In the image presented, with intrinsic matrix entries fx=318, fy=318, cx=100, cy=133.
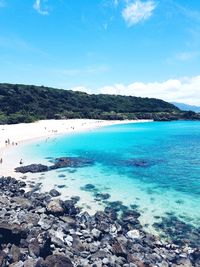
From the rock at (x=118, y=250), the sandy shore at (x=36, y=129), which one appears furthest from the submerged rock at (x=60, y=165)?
the rock at (x=118, y=250)

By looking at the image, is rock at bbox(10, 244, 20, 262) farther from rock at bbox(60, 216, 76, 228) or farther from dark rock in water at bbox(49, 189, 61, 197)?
dark rock in water at bbox(49, 189, 61, 197)

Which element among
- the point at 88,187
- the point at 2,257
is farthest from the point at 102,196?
the point at 2,257

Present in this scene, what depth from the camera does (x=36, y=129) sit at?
98.4 meters

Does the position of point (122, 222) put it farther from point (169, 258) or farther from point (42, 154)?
point (42, 154)

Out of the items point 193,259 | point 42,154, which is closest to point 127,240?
point 193,259

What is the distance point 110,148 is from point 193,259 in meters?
48.3

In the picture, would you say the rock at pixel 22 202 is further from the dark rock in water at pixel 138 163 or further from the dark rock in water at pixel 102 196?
the dark rock in water at pixel 138 163

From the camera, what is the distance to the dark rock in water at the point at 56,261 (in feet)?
56.0

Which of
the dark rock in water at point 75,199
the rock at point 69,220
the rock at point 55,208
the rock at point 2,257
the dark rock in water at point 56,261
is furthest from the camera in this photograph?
the dark rock in water at point 75,199

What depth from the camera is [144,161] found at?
53156 millimetres

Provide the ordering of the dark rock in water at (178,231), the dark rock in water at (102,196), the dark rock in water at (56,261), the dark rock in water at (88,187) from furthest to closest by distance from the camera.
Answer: the dark rock in water at (88,187)
the dark rock in water at (102,196)
the dark rock in water at (178,231)
the dark rock in water at (56,261)

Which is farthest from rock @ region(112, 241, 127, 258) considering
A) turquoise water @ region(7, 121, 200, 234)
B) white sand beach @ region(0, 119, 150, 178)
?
white sand beach @ region(0, 119, 150, 178)

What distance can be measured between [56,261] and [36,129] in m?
83.4

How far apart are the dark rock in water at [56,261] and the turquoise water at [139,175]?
10229 millimetres
